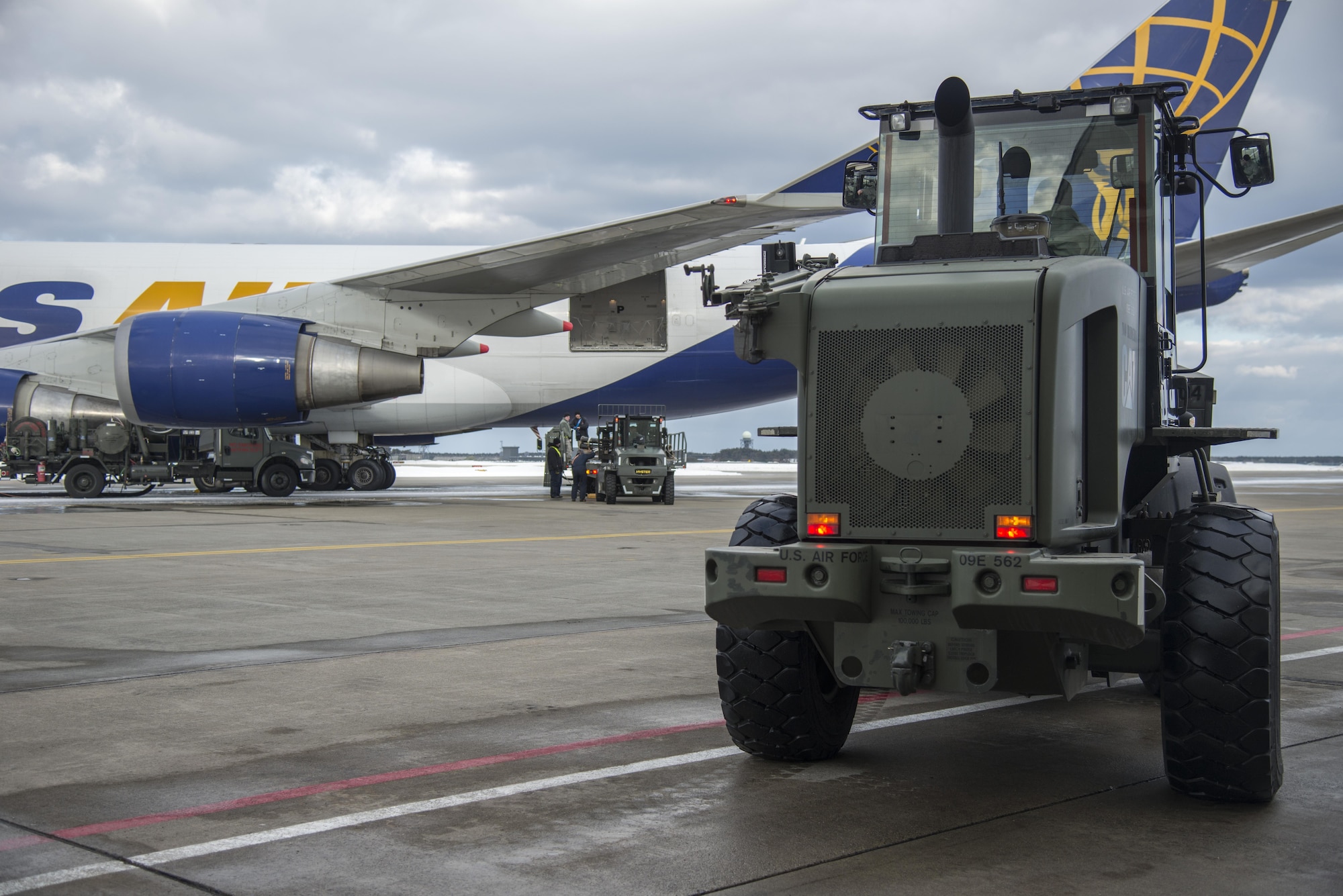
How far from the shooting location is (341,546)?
14.0 m

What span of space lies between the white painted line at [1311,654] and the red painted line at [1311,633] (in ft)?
1.18

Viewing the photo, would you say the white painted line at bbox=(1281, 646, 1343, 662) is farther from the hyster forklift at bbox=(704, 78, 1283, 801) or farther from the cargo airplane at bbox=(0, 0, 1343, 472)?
the cargo airplane at bbox=(0, 0, 1343, 472)

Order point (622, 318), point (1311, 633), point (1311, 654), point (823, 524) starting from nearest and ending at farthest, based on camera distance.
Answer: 1. point (823, 524)
2. point (1311, 654)
3. point (1311, 633)
4. point (622, 318)

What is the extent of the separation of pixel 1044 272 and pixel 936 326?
0.44 meters

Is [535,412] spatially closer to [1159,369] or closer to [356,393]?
[356,393]

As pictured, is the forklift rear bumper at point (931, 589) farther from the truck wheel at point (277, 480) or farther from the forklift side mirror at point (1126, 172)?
the truck wheel at point (277, 480)

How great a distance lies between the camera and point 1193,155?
18.1ft

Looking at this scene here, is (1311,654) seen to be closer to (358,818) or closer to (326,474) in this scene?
(358,818)

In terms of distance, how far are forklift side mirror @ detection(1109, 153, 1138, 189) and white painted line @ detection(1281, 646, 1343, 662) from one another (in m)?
3.74

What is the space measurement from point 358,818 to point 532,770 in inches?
A: 33.6

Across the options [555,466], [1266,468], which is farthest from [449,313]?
[1266,468]

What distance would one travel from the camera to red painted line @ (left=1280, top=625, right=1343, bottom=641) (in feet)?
27.5

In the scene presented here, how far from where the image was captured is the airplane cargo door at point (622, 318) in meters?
25.6

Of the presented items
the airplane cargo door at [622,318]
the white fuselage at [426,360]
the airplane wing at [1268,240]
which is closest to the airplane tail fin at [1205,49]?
the airplane wing at [1268,240]
